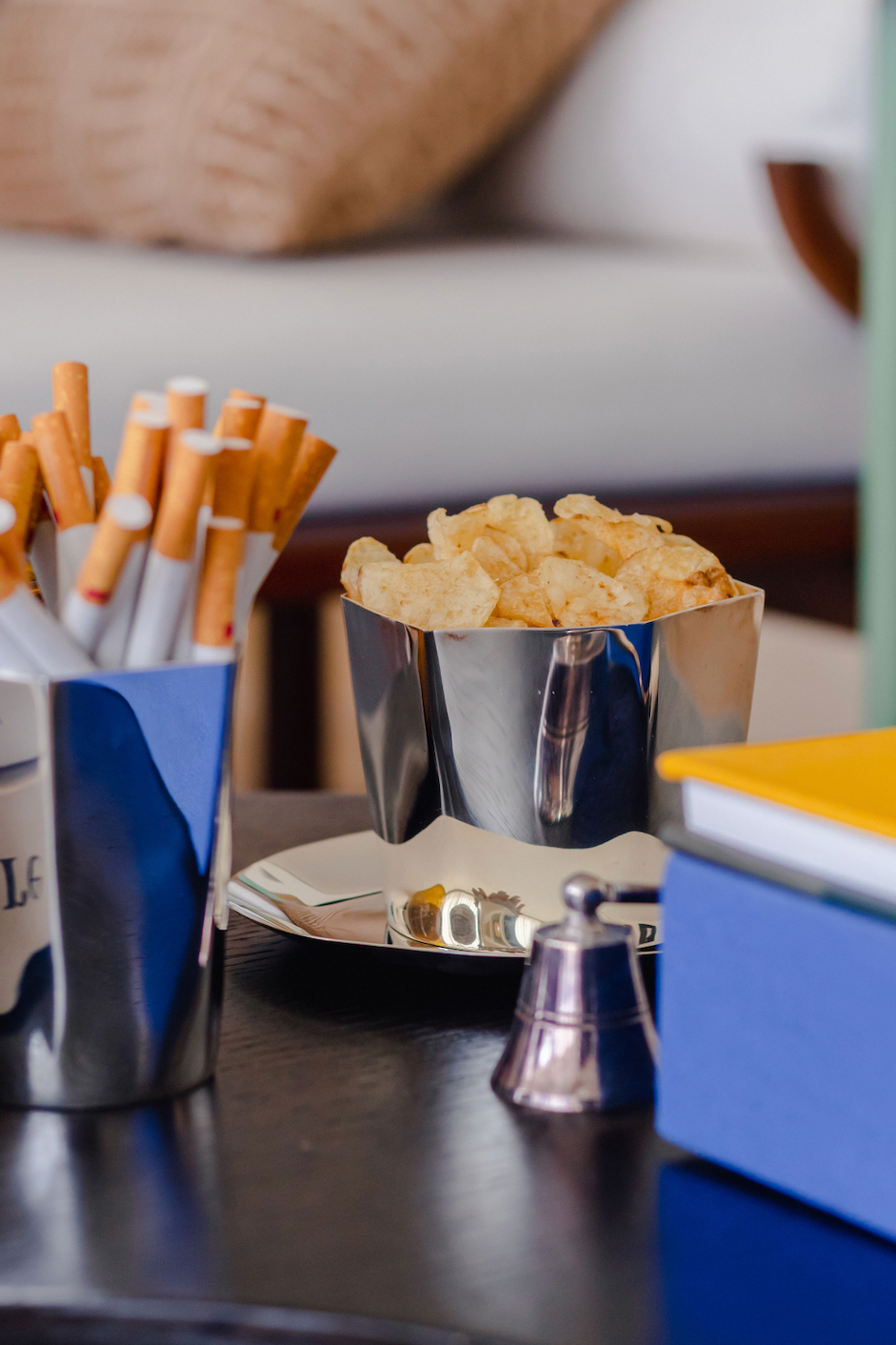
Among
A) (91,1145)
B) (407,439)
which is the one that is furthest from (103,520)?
(407,439)

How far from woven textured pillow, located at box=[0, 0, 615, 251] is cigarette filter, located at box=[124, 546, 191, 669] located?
930 millimetres

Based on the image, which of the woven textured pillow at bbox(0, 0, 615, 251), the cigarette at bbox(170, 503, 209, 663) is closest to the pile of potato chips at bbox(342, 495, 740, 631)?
the cigarette at bbox(170, 503, 209, 663)

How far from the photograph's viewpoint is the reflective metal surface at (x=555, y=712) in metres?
0.52

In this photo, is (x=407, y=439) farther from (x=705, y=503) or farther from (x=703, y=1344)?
(x=703, y=1344)

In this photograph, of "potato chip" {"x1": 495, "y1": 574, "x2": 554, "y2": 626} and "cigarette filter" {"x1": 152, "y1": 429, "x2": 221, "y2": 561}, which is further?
"potato chip" {"x1": 495, "y1": 574, "x2": 554, "y2": 626}

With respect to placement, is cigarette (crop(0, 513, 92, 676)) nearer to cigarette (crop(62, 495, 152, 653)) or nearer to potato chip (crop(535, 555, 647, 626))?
cigarette (crop(62, 495, 152, 653))

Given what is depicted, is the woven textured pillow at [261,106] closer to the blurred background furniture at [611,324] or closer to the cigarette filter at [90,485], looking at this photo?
the blurred background furniture at [611,324]

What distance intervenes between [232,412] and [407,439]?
2.62ft

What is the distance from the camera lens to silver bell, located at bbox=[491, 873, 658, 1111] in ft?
1.48

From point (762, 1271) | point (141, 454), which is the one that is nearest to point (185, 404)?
point (141, 454)

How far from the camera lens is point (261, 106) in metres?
1.32

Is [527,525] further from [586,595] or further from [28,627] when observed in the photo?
[28,627]

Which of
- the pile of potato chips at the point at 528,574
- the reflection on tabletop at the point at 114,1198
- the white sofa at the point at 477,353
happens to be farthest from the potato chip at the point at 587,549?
the white sofa at the point at 477,353

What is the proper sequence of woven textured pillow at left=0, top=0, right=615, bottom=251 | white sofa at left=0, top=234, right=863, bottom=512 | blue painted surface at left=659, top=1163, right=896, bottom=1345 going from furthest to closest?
woven textured pillow at left=0, top=0, right=615, bottom=251
white sofa at left=0, top=234, right=863, bottom=512
blue painted surface at left=659, top=1163, right=896, bottom=1345
